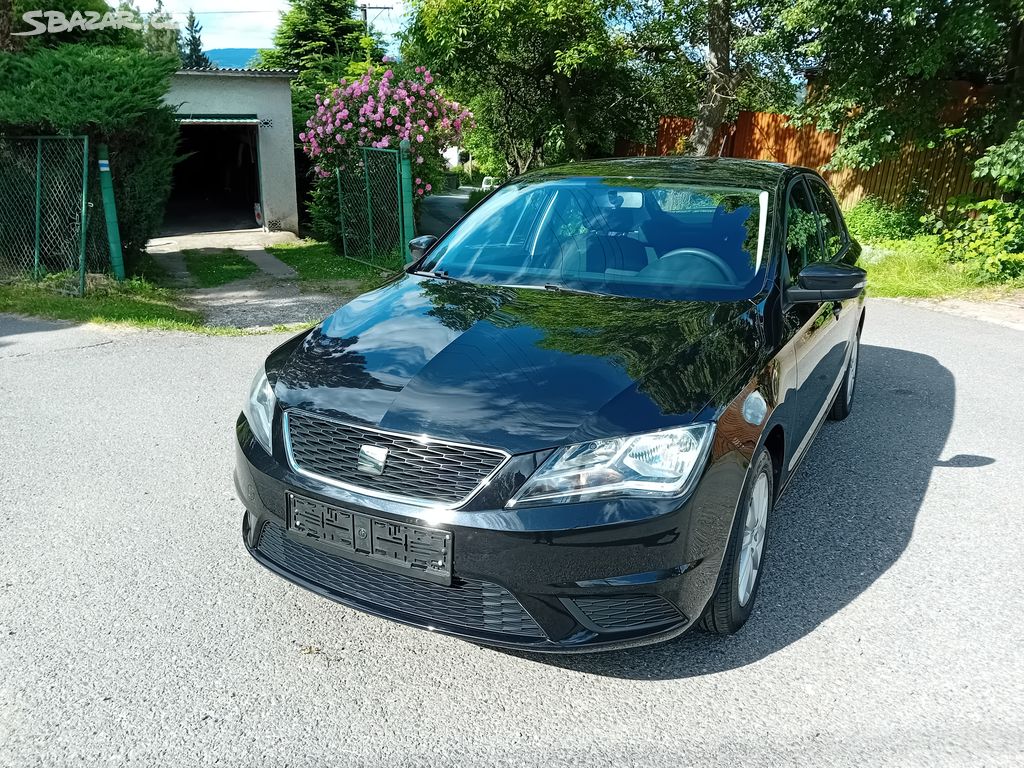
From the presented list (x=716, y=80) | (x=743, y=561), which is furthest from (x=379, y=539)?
(x=716, y=80)

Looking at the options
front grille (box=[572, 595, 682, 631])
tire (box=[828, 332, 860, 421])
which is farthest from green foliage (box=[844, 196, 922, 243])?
front grille (box=[572, 595, 682, 631])

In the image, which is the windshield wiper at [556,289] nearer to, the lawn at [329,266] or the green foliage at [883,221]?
the lawn at [329,266]

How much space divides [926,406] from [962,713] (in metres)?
3.55

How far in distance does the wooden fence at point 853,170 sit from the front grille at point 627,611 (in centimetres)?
824

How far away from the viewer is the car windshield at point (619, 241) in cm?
344

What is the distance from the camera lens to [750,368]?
9.27ft

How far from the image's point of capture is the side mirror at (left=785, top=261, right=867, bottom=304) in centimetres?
330

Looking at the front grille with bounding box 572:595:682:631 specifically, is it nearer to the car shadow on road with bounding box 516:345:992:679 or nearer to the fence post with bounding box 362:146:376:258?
the car shadow on road with bounding box 516:345:992:679

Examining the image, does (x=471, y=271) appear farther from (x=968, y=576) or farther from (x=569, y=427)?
(x=968, y=576)

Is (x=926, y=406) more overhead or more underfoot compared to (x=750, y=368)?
more underfoot

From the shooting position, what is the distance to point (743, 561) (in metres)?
2.88

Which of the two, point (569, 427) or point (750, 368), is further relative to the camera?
point (750, 368)

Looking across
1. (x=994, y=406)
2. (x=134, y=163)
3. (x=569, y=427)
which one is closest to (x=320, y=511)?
(x=569, y=427)

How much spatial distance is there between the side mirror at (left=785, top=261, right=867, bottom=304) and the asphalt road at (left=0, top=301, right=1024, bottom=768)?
1126mm
